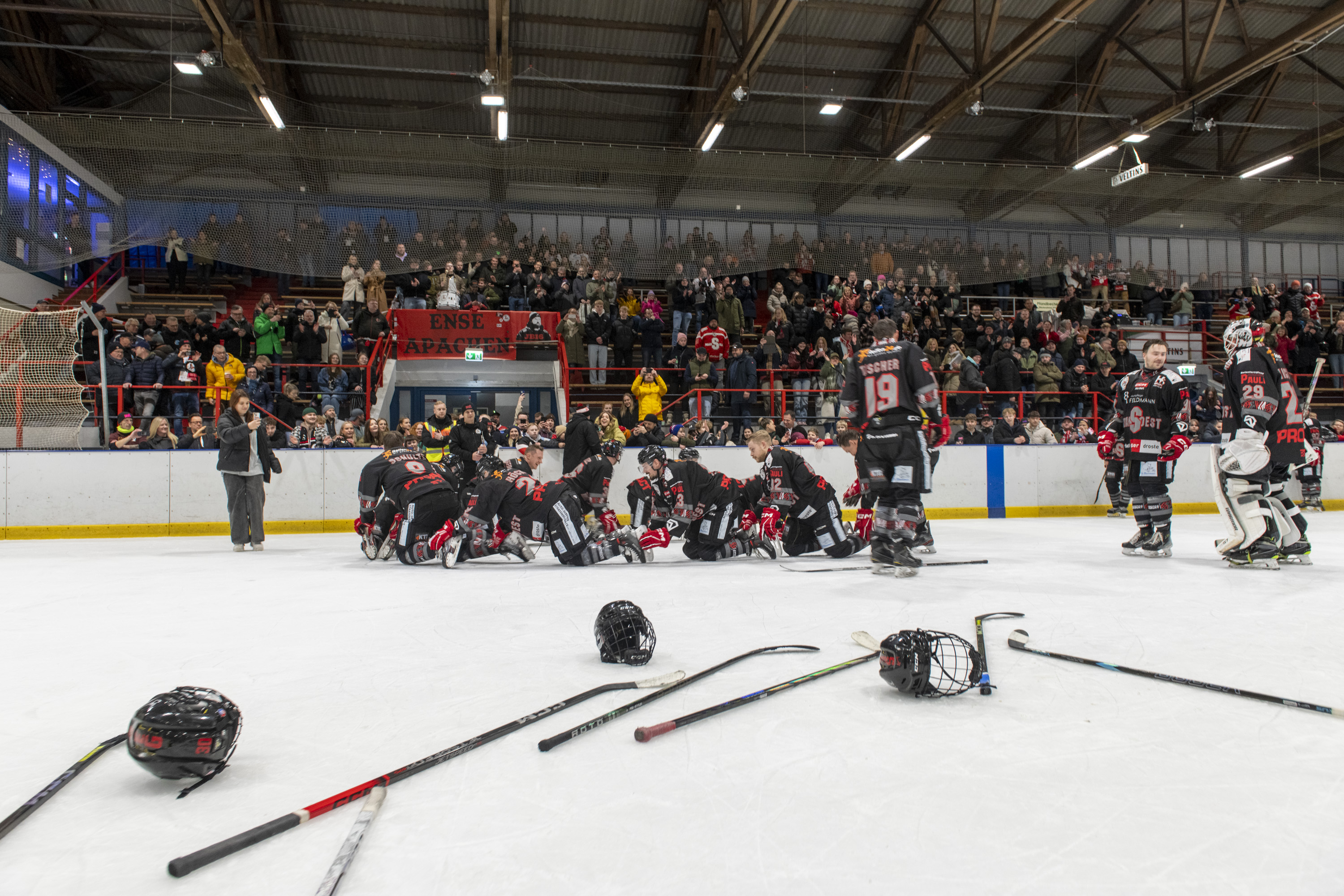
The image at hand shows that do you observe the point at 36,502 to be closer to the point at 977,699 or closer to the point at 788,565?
the point at 788,565

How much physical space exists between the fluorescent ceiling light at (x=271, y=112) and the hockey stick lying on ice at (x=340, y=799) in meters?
12.4

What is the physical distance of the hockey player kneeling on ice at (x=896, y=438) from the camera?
555 centimetres

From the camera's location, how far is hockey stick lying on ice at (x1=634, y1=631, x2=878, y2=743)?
2225 mm

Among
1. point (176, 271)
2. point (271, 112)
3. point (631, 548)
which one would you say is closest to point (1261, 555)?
Answer: point (631, 548)

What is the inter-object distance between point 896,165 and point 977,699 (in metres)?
12.5

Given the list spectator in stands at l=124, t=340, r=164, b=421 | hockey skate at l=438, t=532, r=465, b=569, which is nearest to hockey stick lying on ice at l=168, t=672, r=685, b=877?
hockey skate at l=438, t=532, r=465, b=569

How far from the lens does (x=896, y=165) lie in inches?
531

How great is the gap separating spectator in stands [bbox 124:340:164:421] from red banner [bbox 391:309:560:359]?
4063 mm

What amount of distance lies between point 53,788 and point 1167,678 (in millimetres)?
3177

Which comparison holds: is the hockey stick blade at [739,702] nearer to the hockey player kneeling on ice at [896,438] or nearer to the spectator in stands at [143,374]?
the hockey player kneeling on ice at [896,438]

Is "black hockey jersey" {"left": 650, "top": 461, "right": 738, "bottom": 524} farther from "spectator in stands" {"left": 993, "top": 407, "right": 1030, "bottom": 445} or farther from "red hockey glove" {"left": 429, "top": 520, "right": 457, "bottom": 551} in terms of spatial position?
"spectator in stands" {"left": 993, "top": 407, "right": 1030, "bottom": 445}

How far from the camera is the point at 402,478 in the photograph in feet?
21.8

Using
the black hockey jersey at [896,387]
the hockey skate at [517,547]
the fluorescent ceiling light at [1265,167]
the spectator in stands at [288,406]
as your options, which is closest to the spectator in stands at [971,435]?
the black hockey jersey at [896,387]

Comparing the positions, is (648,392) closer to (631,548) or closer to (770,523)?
(770,523)
